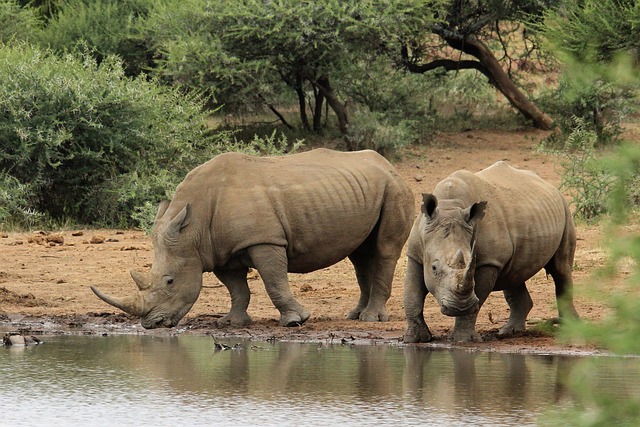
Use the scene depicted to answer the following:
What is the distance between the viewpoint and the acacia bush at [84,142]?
16.3 m

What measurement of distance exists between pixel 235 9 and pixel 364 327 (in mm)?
11008

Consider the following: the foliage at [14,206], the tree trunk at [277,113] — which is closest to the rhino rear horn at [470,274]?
the foliage at [14,206]

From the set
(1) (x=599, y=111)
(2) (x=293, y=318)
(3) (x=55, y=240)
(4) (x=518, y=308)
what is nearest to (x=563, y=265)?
(4) (x=518, y=308)

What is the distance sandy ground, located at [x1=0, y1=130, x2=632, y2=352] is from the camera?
10078mm

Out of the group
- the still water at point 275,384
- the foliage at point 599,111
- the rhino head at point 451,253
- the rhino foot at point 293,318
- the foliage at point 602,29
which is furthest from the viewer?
the foliage at point 599,111

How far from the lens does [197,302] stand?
11930mm

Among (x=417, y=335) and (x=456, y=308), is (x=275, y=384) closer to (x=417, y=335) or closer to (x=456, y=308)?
(x=456, y=308)

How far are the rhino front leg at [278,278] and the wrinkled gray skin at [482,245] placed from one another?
123 centimetres

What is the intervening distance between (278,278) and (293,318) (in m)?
0.37

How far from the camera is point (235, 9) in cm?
2034

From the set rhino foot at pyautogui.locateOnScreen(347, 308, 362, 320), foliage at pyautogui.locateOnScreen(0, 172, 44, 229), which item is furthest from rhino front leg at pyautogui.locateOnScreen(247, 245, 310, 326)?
foliage at pyautogui.locateOnScreen(0, 172, 44, 229)

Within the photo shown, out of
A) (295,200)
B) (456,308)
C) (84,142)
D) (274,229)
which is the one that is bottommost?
(456,308)

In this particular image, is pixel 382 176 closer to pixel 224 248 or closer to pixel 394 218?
pixel 394 218

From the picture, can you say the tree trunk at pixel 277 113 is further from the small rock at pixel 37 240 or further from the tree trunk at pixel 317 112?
the small rock at pixel 37 240
